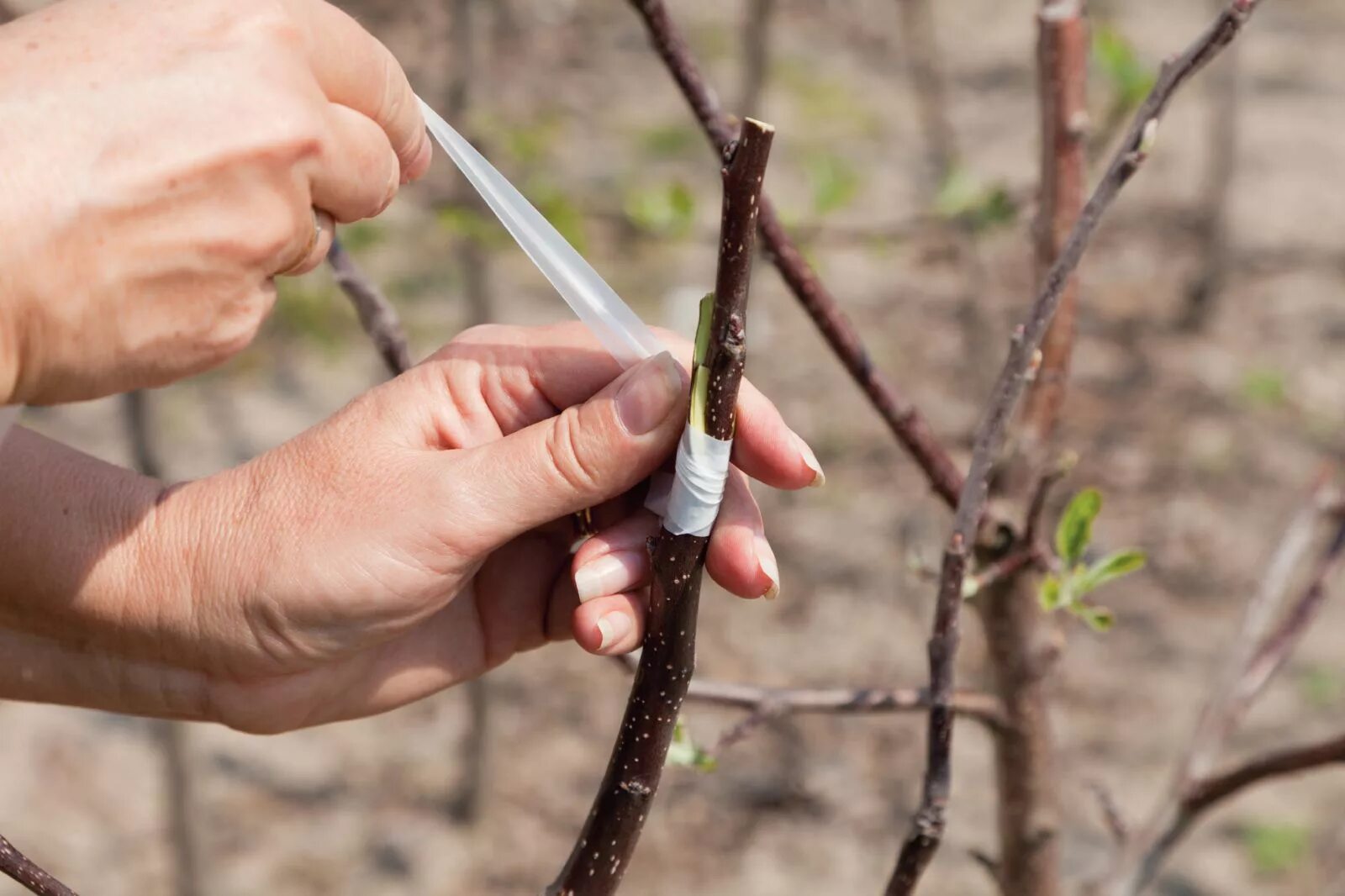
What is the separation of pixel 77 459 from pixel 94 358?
0.50m

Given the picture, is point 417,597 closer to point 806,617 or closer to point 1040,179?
point 1040,179

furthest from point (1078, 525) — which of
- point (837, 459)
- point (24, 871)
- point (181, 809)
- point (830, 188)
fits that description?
point (837, 459)

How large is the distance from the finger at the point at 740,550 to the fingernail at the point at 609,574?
86 mm

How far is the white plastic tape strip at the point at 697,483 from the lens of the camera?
0.95m

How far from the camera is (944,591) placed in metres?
1.11

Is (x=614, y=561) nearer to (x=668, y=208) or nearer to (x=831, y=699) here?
(x=831, y=699)

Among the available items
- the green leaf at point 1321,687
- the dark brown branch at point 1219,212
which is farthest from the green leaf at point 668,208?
the dark brown branch at point 1219,212

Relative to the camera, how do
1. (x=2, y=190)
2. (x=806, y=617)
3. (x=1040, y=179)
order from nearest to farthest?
1. (x=2, y=190)
2. (x=1040, y=179)
3. (x=806, y=617)

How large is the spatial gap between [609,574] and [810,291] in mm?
413

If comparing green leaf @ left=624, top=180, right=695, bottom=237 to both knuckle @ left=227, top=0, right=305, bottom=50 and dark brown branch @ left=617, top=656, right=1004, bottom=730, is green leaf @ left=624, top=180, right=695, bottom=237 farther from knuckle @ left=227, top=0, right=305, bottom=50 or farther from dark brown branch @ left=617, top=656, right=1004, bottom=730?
knuckle @ left=227, top=0, right=305, bottom=50

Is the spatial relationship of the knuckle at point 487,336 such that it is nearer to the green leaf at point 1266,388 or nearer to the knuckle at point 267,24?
the knuckle at point 267,24

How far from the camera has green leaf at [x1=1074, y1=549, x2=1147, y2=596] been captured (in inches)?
48.3

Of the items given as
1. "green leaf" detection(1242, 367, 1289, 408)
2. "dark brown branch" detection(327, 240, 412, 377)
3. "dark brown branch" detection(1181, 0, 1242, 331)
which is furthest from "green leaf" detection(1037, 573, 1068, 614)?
"dark brown branch" detection(1181, 0, 1242, 331)

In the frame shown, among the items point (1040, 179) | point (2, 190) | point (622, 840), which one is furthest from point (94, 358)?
point (1040, 179)
